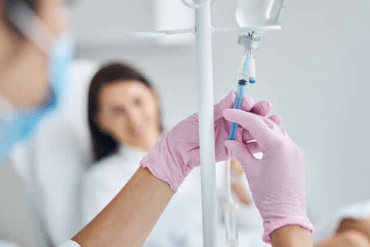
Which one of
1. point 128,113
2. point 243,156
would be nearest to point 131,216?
point 243,156

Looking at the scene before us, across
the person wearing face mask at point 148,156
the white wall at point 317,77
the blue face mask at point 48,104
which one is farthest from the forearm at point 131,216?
the white wall at point 317,77

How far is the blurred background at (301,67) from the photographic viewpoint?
1.69 m

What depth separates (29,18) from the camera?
0.78m

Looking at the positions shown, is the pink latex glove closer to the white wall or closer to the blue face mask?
the blue face mask

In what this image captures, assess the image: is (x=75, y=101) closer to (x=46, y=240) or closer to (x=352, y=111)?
(x=46, y=240)

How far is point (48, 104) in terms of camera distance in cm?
88

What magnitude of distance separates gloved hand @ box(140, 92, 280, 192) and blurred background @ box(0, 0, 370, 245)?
2.64 ft

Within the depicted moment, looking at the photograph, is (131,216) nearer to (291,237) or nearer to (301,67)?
(291,237)

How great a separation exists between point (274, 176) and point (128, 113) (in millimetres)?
977

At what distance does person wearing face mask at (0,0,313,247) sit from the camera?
2.57 feet

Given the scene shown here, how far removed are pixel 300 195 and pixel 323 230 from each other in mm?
828

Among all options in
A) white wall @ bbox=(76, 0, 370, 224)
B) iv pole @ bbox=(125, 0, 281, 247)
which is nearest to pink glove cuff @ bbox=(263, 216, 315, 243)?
iv pole @ bbox=(125, 0, 281, 247)

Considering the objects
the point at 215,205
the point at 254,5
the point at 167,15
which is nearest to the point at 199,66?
the point at 254,5

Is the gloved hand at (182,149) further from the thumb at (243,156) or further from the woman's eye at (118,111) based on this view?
the woman's eye at (118,111)
